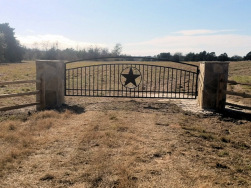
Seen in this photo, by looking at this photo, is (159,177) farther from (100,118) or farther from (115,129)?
(100,118)

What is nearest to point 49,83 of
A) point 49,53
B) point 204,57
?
point 204,57

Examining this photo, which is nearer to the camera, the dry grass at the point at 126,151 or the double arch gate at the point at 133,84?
the dry grass at the point at 126,151

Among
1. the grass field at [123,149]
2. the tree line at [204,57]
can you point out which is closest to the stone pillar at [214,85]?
the grass field at [123,149]

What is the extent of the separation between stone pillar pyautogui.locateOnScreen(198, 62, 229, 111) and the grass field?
27.9 inches

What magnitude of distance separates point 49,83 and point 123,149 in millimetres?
4959

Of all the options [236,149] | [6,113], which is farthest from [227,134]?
[6,113]

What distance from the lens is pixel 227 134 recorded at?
6.12 meters

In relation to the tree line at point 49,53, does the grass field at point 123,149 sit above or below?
below

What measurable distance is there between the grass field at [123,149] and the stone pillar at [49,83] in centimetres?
101

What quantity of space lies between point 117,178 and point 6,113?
5597 mm

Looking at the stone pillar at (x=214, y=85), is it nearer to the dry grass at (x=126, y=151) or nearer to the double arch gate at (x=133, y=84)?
the double arch gate at (x=133, y=84)

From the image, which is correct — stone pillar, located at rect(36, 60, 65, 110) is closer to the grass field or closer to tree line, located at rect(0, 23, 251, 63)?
the grass field

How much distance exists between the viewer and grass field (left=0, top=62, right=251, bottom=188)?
381 centimetres

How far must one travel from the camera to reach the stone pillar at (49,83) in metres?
8.63
